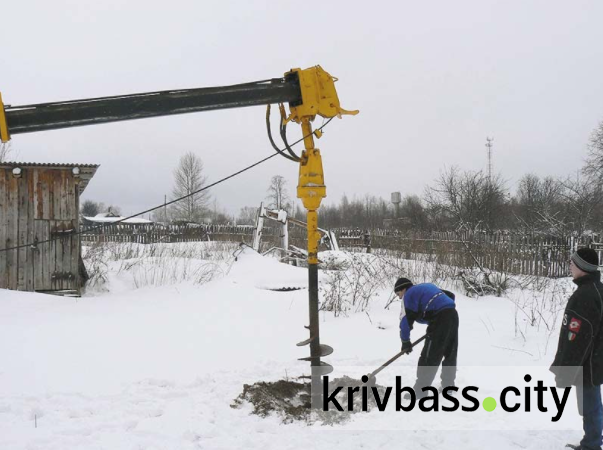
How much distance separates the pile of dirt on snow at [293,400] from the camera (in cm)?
429

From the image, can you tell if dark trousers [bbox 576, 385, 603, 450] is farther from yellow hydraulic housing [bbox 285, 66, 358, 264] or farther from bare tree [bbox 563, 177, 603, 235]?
bare tree [bbox 563, 177, 603, 235]

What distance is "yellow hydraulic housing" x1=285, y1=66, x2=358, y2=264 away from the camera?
4.33 metres

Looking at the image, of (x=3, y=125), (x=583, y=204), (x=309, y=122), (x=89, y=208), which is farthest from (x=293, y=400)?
(x=89, y=208)

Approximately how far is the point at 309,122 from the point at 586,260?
2.82 metres

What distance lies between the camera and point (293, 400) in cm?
476

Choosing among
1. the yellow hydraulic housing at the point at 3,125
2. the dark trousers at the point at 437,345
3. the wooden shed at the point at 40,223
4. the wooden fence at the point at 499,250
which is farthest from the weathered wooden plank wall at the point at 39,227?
the dark trousers at the point at 437,345

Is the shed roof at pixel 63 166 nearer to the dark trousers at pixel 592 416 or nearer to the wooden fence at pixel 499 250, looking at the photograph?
the wooden fence at pixel 499 250

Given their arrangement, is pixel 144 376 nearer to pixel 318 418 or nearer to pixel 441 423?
pixel 318 418

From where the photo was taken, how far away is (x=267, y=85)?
168 inches

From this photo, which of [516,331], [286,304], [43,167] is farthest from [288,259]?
[516,331]

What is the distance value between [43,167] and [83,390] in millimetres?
7182

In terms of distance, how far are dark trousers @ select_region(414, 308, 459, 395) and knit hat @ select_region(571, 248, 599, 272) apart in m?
1.56

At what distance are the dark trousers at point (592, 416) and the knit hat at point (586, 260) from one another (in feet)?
3.05

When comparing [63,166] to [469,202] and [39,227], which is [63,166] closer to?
[39,227]
